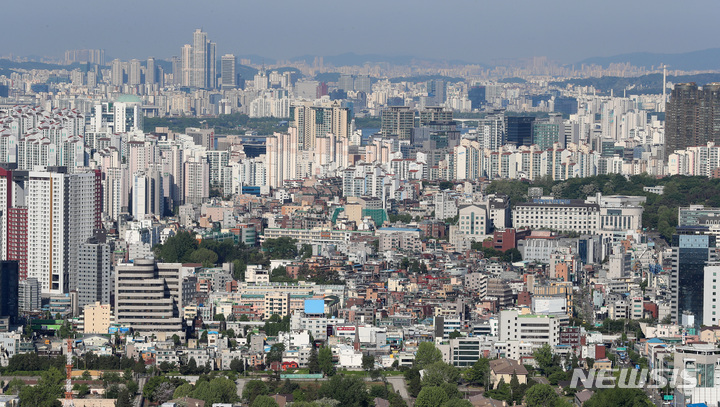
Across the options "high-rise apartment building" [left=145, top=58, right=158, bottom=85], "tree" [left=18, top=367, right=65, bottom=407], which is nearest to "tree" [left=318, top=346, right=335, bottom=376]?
"tree" [left=18, top=367, right=65, bottom=407]

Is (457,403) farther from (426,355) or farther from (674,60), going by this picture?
(674,60)

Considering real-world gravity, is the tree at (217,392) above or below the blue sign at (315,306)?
below

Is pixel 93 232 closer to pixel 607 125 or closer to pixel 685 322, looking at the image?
pixel 685 322

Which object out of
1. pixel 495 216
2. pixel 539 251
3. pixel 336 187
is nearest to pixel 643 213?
pixel 495 216

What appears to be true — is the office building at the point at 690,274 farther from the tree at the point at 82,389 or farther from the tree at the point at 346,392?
the tree at the point at 82,389

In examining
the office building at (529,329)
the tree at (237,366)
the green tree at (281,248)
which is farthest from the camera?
the green tree at (281,248)

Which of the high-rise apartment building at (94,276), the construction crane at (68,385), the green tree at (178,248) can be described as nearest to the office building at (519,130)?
the green tree at (178,248)
